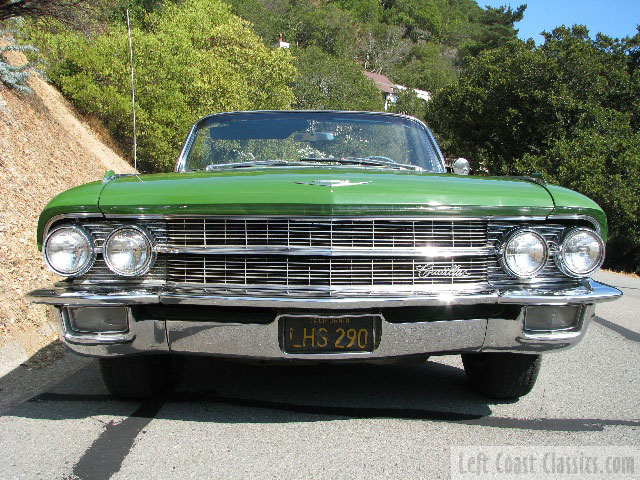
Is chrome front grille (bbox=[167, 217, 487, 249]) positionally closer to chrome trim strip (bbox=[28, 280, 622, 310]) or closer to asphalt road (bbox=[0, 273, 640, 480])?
chrome trim strip (bbox=[28, 280, 622, 310])

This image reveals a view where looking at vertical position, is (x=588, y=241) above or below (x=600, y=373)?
above

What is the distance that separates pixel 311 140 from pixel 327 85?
4683 cm

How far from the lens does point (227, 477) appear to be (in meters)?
2.69

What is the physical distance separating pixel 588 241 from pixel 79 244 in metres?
2.38

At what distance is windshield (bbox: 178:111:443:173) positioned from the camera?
174 inches

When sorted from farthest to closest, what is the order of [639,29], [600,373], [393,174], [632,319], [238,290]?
[639,29], [632,319], [600,373], [393,174], [238,290]

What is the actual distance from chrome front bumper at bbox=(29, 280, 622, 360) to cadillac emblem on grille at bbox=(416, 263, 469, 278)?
0.11m

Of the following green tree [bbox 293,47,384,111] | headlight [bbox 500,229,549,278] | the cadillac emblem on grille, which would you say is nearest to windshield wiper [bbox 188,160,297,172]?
the cadillac emblem on grille

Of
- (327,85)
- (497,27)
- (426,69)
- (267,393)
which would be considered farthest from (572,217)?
(426,69)

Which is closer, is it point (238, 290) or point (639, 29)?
point (238, 290)

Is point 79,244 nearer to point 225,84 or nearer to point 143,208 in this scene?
point 143,208

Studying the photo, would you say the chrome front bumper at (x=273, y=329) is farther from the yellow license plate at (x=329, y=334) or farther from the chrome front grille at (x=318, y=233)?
the chrome front grille at (x=318, y=233)

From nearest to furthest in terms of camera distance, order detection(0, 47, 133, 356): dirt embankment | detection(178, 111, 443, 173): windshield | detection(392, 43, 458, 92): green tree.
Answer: detection(178, 111, 443, 173): windshield, detection(0, 47, 133, 356): dirt embankment, detection(392, 43, 458, 92): green tree

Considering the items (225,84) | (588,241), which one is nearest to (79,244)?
(588,241)
